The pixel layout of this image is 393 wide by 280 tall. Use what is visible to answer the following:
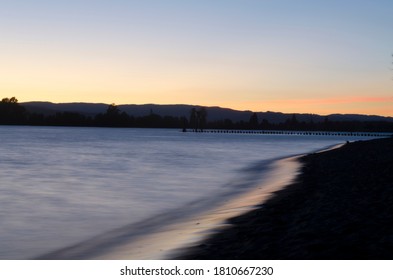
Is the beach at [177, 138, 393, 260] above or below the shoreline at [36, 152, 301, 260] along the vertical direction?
above

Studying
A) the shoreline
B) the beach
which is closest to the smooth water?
the shoreline

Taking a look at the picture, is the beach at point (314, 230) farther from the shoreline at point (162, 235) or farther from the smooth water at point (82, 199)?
the smooth water at point (82, 199)

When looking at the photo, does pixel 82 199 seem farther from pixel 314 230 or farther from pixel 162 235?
pixel 314 230

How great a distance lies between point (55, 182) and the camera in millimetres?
32844

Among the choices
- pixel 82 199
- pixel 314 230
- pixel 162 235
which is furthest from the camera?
pixel 82 199

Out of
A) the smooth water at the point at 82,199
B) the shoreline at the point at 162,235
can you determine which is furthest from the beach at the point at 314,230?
the smooth water at the point at 82,199

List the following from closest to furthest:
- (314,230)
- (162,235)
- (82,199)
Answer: (314,230) < (162,235) < (82,199)

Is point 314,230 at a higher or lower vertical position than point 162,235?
higher

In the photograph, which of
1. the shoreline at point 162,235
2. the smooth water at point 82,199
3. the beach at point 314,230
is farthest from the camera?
the smooth water at point 82,199

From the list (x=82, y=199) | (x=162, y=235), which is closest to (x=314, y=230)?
(x=162, y=235)

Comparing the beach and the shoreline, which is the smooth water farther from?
the beach

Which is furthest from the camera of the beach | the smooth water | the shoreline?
the smooth water

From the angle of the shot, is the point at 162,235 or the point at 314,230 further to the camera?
the point at 162,235
